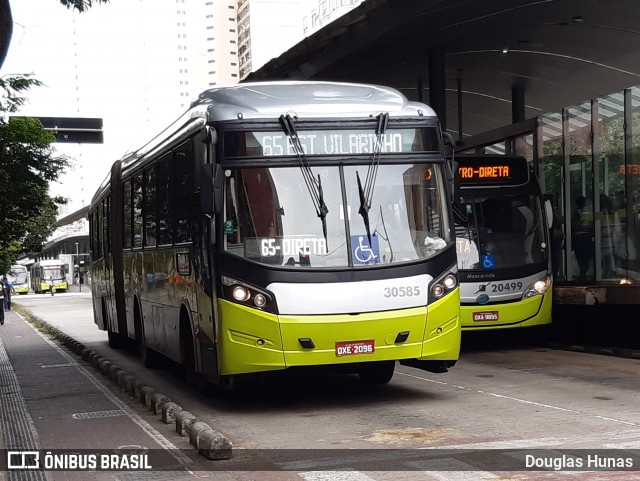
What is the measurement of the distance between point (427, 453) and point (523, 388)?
14.6 feet

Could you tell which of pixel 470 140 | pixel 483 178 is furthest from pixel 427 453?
pixel 470 140

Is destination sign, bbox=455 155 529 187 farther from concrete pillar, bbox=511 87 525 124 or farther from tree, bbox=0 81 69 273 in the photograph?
concrete pillar, bbox=511 87 525 124

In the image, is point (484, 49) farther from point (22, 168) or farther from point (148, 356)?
point (148, 356)

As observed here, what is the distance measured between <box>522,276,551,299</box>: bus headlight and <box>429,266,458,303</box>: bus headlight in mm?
6199

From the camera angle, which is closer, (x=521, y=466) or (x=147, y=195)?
(x=521, y=466)

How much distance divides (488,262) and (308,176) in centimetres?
701

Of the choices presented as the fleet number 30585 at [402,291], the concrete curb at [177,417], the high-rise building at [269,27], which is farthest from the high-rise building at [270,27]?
the fleet number 30585 at [402,291]

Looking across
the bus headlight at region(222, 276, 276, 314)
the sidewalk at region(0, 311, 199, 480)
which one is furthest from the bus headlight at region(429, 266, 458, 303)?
the sidewalk at region(0, 311, 199, 480)

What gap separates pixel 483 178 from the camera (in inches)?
704

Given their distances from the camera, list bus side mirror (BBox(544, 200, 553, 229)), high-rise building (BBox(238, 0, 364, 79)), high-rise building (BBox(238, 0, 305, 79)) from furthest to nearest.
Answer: high-rise building (BBox(238, 0, 305, 79))
high-rise building (BBox(238, 0, 364, 79))
bus side mirror (BBox(544, 200, 553, 229))

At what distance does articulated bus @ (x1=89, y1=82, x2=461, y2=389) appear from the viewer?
10.8m

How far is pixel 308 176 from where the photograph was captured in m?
11.1

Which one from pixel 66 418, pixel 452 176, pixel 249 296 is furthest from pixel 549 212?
pixel 66 418

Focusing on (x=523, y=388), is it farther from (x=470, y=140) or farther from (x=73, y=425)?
(x=470, y=140)
